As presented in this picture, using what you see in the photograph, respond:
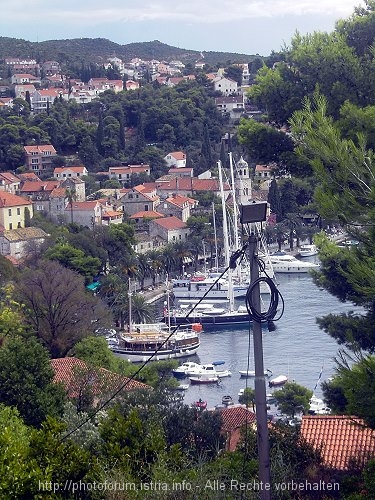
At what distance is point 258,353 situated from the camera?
3.30 meters

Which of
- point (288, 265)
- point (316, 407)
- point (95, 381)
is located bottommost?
point (288, 265)

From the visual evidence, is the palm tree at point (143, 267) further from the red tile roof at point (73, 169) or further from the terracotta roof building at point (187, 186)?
the red tile roof at point (73, 169)

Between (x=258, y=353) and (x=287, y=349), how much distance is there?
1114cm

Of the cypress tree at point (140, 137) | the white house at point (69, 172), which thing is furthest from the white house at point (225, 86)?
the white house at point (69, 172)

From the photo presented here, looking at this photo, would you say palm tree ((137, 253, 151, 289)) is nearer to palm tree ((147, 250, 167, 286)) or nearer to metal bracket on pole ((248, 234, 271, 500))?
palm tree ((147, 250, 167, 286))

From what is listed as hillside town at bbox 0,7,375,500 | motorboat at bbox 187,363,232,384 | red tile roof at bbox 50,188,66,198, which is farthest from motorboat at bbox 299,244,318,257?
motorboat at bbox 187,363,232,384

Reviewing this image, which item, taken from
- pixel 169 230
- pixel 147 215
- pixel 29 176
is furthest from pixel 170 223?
pixel 29 176

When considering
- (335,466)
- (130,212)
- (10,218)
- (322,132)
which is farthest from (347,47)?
(130,212)

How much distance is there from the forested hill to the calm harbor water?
42.4 metres

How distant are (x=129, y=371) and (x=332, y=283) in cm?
449

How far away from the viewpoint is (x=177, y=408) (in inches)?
243

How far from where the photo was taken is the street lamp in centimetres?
329

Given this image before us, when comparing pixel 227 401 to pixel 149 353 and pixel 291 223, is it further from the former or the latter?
pixel 291 223

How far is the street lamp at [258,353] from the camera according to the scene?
10.8ft
